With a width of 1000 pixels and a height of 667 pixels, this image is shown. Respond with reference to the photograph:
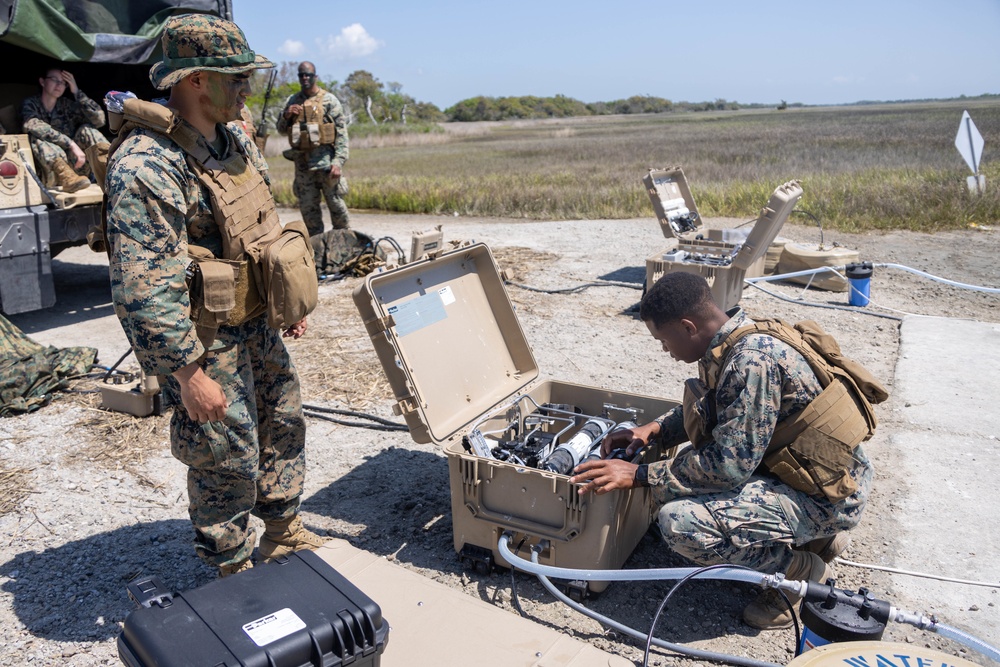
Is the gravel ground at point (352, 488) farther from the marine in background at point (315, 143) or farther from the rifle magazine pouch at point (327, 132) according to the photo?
the rifle magazine pouch at point (327, 132)

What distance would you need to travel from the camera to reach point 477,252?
157 inches

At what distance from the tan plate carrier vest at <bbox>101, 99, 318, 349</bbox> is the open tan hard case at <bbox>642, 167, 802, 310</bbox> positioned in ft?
13.7

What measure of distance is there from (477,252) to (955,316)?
5438mm

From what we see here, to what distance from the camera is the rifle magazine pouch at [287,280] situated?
9.23ft

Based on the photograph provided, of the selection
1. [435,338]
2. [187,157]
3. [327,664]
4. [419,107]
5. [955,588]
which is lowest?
[955,588]

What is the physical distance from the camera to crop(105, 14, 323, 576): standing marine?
2520 millimetres

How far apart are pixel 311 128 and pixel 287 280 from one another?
6.46 metres

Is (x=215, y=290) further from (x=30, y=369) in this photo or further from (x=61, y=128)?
(x=61, y=128)

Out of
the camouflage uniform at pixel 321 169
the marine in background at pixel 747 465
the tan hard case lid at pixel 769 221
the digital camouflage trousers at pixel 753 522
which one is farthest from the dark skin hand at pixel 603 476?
the camouflage uniform at pixel 321 169

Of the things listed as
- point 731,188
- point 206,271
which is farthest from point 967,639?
point 731,188

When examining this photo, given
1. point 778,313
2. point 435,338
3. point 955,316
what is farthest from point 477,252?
point 955,316

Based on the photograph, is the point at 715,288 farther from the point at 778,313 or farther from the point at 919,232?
the point at 919,232

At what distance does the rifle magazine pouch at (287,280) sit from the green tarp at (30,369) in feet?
10.1

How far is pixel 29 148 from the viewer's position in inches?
260
